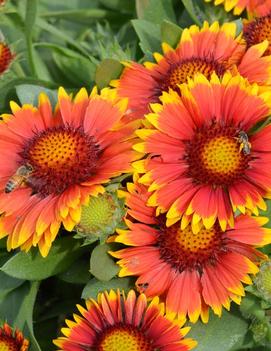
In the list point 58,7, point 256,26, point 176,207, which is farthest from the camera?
point 58,7

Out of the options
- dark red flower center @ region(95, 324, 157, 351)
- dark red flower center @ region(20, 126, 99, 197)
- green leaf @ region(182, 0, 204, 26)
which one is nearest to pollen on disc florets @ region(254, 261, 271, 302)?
dark red flower center @ region(95, 324, 157, 351)

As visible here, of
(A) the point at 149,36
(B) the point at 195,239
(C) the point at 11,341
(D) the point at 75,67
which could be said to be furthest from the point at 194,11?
(C) the point at 11,341

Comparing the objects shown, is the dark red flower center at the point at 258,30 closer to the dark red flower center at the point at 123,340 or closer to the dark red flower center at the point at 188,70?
the dark red flower center at the point at 188,70

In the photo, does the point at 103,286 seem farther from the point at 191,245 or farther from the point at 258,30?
the point at 258,30

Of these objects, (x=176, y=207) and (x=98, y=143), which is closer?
(x=176, y=207)

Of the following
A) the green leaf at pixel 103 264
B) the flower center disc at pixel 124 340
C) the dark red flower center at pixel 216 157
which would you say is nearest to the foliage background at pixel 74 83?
the green leaf at pixel 103 264

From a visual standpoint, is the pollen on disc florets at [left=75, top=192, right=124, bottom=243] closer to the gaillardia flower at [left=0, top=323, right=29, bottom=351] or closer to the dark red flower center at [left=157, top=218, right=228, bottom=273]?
the dark red flower center at [left=157, top=218, right=228, bottom=273]

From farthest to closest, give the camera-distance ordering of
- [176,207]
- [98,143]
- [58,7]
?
[58,7] < [98,143] < [176,207]

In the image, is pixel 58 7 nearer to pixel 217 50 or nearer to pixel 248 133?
pixel 217 50

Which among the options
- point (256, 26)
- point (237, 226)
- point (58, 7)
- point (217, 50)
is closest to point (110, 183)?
point (237, 226)
